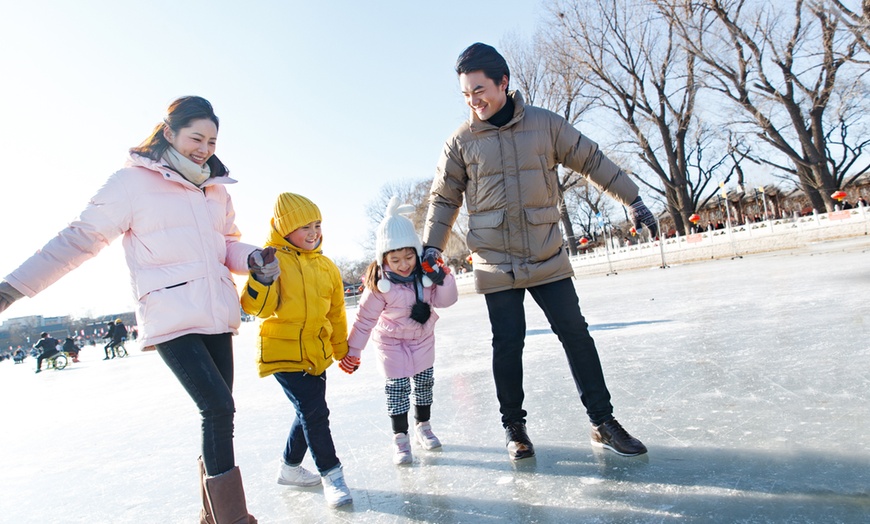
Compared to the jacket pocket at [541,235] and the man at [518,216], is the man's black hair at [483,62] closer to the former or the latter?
the man at [518,216]

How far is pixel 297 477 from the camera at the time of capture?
7.80 ft

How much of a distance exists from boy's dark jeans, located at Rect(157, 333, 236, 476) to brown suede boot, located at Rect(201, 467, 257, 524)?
0.03 metres

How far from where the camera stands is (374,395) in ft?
13.0

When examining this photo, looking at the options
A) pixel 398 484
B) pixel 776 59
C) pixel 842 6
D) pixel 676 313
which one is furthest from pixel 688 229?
pixel 398 484

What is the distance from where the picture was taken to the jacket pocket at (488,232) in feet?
7.96

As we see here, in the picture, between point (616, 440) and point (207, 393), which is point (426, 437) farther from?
point (207, 393)

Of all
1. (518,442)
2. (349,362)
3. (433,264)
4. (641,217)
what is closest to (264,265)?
(349,362)

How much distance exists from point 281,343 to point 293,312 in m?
0.12

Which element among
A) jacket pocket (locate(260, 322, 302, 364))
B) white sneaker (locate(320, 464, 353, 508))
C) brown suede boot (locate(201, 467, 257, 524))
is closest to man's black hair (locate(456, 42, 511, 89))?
jacket pocket (locate(260, 322, 302, 364))

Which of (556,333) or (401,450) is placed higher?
(556,333)

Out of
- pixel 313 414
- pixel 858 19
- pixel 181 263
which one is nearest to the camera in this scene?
pixel 181 263

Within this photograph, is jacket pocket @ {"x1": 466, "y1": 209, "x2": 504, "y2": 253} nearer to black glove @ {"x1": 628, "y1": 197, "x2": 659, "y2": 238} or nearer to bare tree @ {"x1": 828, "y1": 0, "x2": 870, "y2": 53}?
black glove @ {"x1": 628, "y1": 197, "x2": 659, "y2": 238}

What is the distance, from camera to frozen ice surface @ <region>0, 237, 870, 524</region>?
1.76m

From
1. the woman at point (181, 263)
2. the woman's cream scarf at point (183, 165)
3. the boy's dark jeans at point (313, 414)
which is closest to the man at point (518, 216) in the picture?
the boy's dark jeans at point (313, 414)
